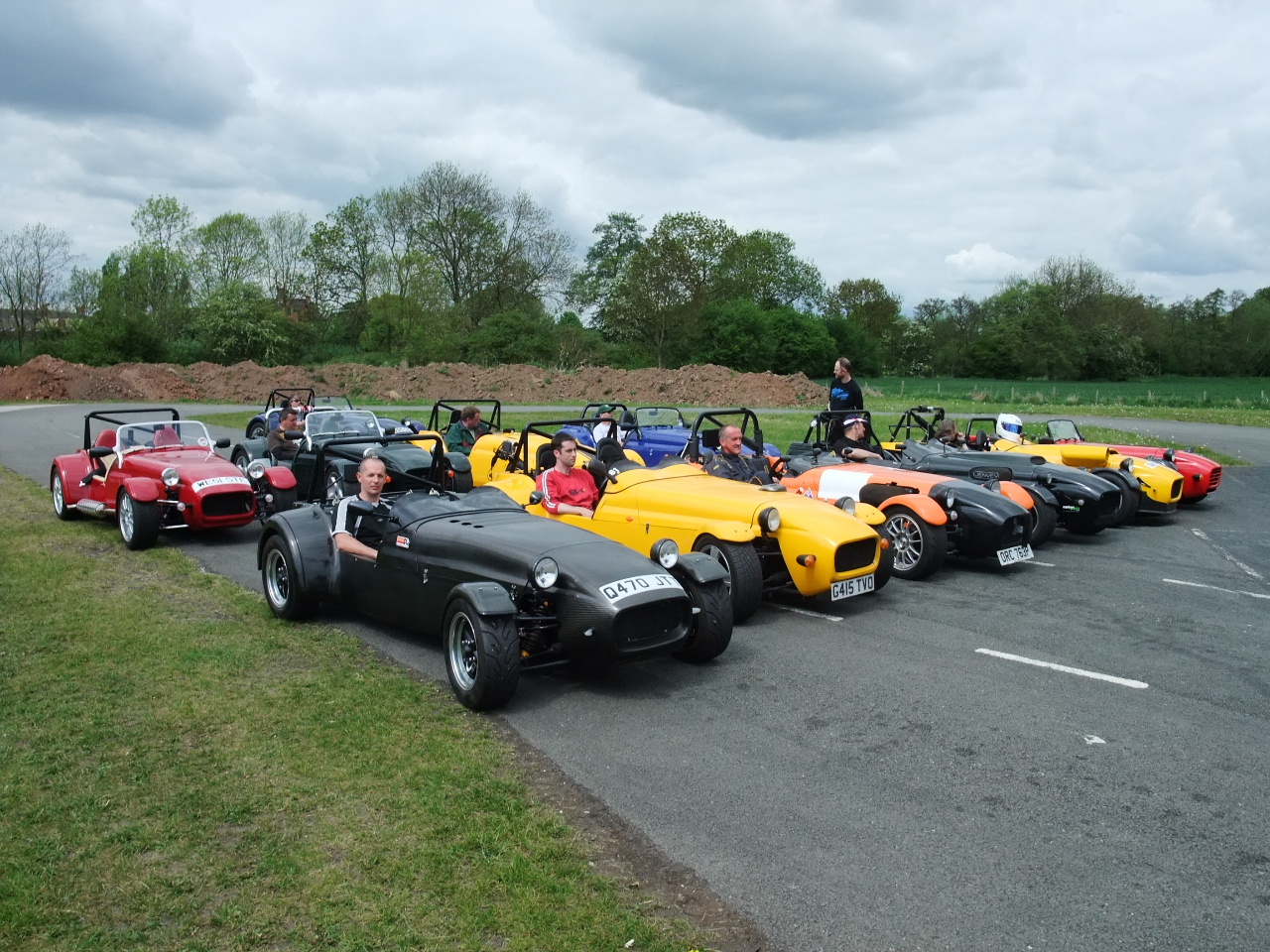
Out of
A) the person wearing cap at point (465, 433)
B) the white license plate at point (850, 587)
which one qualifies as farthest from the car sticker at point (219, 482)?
the white license plate at point (850, 587)

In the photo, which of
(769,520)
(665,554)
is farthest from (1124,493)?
(665,554)

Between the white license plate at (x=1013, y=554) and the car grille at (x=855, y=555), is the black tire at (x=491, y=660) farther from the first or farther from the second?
the white license plate at (x=1013, y=554)

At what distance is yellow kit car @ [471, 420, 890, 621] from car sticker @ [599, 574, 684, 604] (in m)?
1.79

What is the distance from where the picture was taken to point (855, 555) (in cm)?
816

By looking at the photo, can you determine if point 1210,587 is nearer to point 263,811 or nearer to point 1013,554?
point 1013,554

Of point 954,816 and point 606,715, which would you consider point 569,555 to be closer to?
point 606,715

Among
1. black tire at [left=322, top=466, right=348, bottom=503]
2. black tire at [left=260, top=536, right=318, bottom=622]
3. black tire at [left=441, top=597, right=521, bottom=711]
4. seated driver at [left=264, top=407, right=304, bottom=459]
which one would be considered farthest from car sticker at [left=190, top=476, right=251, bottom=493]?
black tire at [left=441, top=597, right=521, bottom=711]

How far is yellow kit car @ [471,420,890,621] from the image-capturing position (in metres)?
7.98

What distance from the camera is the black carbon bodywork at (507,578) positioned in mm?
5832

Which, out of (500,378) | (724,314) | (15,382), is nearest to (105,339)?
(15,382)

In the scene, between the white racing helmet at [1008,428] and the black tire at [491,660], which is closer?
the black tire at [491,660]

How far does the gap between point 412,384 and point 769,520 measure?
42.9m

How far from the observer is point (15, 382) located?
46.3 m

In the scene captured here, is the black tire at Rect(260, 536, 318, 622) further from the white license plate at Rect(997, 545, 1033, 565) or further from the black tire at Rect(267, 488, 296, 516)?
the white license plate at Rect(997, 545, 1033, 565)
